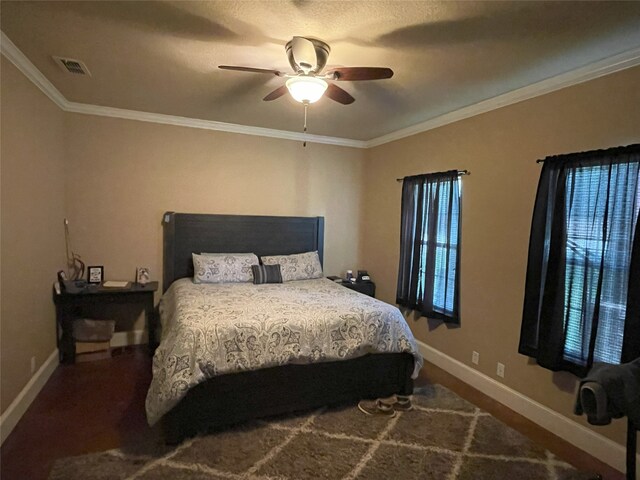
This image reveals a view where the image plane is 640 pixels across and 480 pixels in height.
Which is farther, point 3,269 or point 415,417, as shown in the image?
point 415,417

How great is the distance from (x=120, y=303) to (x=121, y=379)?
0.79m

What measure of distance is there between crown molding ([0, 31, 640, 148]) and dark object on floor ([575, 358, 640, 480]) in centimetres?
182

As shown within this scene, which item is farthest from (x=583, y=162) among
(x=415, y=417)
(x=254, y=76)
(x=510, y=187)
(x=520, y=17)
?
(x=254, y=76)

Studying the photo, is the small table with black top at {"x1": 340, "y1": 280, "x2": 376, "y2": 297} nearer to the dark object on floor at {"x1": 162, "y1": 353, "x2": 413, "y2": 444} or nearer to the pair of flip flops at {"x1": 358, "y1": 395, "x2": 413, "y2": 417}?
the dark object on floor at {"x1": 162, "y1": 353, "x2": 413, "y2": 444}

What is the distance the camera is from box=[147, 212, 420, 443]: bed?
236 cm

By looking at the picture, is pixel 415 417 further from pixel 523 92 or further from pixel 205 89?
pixel 205 89

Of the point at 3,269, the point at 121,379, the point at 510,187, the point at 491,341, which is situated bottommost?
the point at 121,379

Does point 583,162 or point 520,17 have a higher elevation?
point 520,17

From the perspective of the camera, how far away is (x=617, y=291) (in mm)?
2266

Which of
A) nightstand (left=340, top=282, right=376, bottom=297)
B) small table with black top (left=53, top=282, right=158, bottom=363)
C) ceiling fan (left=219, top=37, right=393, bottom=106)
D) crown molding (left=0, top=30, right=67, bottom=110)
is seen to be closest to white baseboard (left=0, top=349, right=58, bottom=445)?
small table with black top (left=53, top=282, right=158, bottom=363)

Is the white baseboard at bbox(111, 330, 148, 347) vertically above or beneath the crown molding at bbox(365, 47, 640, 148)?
beneath

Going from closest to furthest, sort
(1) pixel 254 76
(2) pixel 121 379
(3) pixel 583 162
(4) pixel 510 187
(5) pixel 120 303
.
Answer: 1. (3) pixel 583 162
2. (1) pixel 254 76
3. (4) pixel 510 187
4. (2) pixel 121 379
5. (5) pixel 120 303

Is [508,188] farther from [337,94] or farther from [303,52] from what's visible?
[303,52]

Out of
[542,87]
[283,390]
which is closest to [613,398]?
[283,390]
